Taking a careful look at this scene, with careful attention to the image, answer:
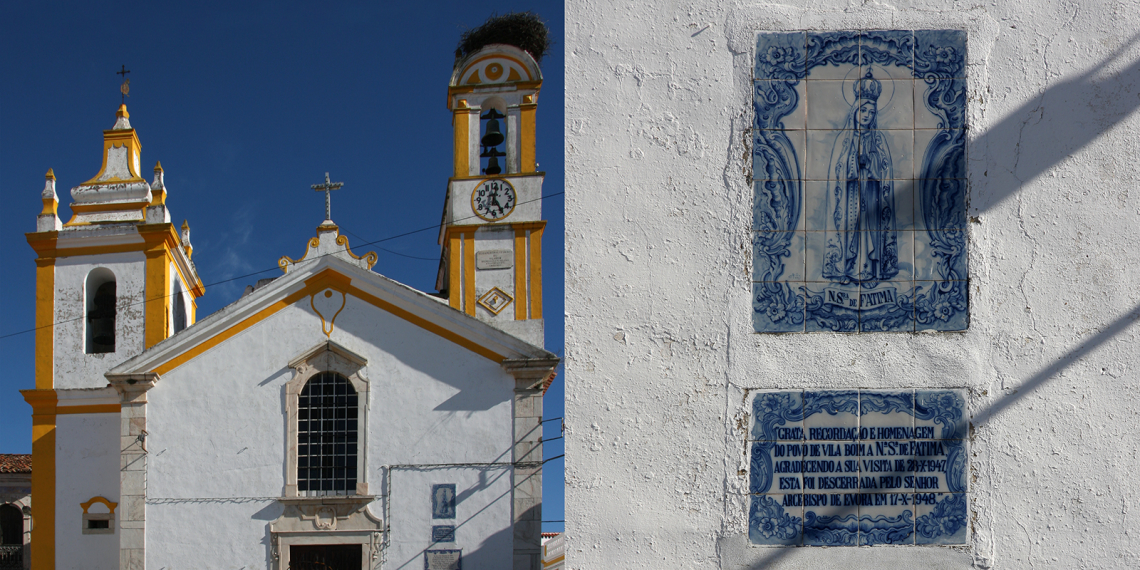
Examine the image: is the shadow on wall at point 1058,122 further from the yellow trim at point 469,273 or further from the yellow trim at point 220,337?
the yellow trim at point 469,273

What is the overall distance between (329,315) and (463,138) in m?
3.88

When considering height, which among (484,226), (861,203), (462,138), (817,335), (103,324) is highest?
(462,138)

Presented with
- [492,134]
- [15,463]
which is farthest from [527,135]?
[15,463]

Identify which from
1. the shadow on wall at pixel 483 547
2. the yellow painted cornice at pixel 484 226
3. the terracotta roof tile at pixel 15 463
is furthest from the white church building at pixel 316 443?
the terracotta roof tile at pixel 15 463

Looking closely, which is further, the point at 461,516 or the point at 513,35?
the point at 513,35

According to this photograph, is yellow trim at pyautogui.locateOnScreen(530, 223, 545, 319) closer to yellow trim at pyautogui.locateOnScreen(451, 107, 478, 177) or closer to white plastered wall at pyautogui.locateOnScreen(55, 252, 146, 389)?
yellow trim at pyautogui.locateOnScreen(451, 107, 478, 177)

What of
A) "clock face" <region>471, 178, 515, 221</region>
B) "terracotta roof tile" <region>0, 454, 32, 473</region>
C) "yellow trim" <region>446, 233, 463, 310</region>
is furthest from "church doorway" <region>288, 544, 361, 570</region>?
"terracotta roof tile" <region>0, 454, 32, 473</region>

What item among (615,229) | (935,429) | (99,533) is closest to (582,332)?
(615,229)

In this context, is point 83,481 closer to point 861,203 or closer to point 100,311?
point 100,311

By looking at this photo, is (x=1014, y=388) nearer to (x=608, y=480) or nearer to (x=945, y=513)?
(x=945, y=513)

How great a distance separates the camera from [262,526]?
47.0 feet

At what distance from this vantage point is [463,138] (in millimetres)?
17078

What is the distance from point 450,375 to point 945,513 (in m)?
11.6

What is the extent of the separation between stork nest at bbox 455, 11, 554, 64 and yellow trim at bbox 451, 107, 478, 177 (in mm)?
1165
